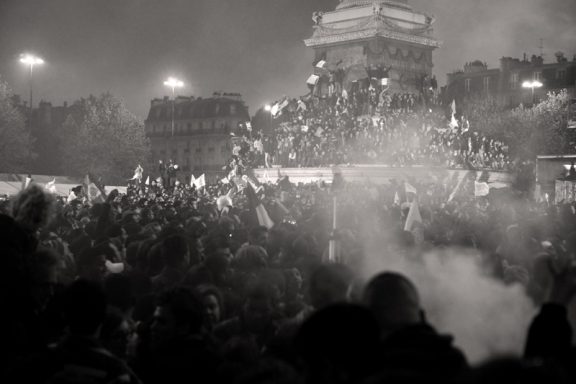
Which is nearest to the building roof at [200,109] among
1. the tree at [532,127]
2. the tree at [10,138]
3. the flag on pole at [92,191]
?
the tree at [532,127]

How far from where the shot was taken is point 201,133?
370ft

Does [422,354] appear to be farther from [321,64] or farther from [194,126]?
[194,126]

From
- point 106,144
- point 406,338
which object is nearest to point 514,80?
point 106,144

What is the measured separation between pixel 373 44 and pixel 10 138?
32.6 metres

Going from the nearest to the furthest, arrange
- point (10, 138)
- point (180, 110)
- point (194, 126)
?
1. point (10, 138)
2. point (194, 126)
3. point (180, 110)

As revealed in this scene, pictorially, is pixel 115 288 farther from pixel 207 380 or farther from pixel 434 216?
pixel 434 216

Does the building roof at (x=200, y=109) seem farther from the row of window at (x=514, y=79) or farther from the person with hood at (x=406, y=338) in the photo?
the person with hood at (x=406, y=338)

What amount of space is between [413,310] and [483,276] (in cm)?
393

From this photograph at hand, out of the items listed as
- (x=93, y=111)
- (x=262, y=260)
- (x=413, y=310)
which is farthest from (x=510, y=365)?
(x=93, y=111)

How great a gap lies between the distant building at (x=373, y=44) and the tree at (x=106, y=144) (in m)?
26.4

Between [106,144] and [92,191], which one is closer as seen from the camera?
[92,191]

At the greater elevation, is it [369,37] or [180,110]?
[369,37]

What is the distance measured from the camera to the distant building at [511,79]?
9888 cm

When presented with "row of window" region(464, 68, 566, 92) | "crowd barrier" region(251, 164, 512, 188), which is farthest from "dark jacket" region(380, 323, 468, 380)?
"row of window" region(464, 68, 566, 92)
